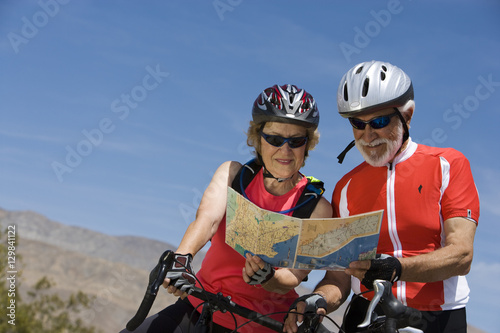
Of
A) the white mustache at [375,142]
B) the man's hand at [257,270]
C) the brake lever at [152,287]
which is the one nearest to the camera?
the brake lever at [152,287]

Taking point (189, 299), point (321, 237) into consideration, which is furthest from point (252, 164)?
point (321, 237)

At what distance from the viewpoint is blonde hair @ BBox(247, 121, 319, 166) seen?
5109 mm

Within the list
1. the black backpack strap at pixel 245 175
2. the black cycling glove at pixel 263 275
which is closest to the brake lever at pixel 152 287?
the black cycling glove at pixel 263 275

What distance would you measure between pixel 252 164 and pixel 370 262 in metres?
1.74

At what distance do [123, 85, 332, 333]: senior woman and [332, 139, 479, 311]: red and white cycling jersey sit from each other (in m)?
0.56

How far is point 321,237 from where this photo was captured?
3.64 meters

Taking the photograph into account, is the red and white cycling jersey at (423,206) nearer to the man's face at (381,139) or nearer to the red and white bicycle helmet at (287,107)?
the man's face at (381,139)

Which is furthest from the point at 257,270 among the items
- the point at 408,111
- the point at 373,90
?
the point at 408,111

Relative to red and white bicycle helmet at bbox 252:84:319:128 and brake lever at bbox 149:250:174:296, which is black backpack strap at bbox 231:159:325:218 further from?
brake lever at bbox 149:250:174:296

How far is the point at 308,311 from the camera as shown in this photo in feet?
12.5

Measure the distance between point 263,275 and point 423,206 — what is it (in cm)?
141

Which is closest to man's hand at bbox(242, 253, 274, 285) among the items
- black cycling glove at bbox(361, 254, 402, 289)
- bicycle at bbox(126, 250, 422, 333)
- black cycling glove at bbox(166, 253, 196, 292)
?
bicycle at bbox(126, 250, 422, 333)

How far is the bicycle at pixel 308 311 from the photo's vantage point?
133 inches

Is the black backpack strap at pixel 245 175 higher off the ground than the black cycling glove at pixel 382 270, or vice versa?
the black backpack strap at pixel 245 175
